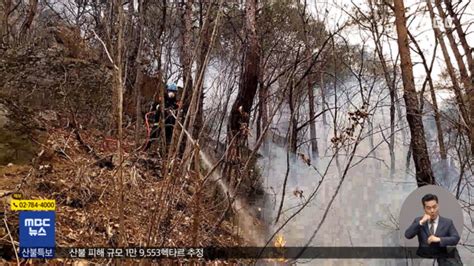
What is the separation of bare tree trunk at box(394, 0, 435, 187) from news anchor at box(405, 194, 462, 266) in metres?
1.58

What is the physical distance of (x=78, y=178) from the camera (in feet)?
10.7

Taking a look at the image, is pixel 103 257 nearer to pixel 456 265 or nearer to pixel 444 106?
pixel 456 265

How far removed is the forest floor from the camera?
7.95 feet

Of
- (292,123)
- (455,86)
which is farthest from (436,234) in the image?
(455,86)

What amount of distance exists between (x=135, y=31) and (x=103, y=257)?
16.3ft

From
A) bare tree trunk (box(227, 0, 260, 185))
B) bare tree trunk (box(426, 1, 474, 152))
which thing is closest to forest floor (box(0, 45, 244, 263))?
bare tree trunk (box(227, 0, 260, 185))

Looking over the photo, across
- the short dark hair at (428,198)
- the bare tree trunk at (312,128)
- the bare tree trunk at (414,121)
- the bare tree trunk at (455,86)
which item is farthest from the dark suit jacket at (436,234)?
the bare tree trunk at (312,128)

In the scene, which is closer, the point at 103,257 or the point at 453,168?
the point at 103,257

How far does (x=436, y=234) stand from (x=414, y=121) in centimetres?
197

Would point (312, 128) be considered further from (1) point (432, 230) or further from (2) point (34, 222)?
(2) point (34, 222)

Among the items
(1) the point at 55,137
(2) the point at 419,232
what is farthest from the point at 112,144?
(2) the point at 419,232

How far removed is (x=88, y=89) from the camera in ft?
17.0

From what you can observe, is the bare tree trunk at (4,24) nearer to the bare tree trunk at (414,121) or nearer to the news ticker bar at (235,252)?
the news ticker bar at (235,252)

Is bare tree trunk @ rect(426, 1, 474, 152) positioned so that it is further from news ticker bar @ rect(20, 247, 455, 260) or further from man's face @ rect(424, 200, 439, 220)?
man's face @ rect(424, 200, 439, 220)
